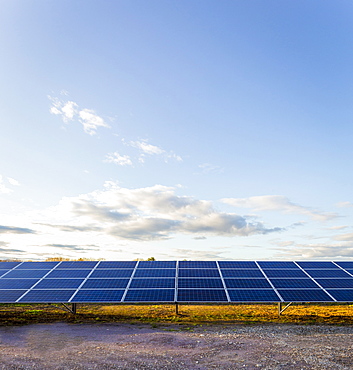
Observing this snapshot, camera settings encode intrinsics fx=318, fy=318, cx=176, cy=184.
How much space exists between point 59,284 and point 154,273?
752cm

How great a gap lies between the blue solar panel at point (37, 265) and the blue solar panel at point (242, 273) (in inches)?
611

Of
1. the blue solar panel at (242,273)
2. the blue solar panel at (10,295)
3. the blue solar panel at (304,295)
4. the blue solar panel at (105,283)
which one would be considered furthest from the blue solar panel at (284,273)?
the blue solar panel at (10,295)

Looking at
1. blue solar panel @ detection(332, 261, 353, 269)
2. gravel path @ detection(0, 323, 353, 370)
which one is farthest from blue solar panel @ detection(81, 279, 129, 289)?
blue solar panel @ detection(332, 261, 353, 269)

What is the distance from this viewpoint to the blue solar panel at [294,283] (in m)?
24.1

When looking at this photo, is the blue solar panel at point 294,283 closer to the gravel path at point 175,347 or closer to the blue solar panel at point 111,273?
the gravel path at point 175,347

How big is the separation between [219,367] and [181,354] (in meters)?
2.33

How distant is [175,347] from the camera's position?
16719mm

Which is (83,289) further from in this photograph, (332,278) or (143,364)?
(332,278)

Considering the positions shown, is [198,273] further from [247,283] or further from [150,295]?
[150,295]

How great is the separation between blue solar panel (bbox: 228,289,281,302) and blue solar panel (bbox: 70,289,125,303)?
8.00 meters

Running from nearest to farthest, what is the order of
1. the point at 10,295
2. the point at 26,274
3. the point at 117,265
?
1. the point at 10,295
2. the point at 26,274
3. the point at 117,265

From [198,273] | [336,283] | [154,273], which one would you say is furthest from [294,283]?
[154,273]

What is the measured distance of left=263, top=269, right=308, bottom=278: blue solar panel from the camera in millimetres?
26181

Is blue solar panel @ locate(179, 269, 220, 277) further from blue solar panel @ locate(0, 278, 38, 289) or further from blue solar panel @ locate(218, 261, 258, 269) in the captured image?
blue solar panel @ locate(0, 278, 38, 289)
